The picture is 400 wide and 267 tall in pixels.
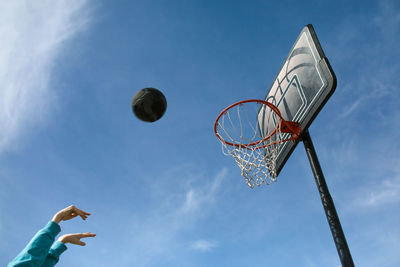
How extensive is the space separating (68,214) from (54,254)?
0.26 m

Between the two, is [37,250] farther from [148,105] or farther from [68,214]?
[148,105]

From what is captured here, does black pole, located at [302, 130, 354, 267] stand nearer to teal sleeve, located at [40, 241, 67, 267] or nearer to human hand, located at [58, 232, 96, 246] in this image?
human hand, located at [58, 232, 96, 246]

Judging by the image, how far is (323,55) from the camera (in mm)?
4859

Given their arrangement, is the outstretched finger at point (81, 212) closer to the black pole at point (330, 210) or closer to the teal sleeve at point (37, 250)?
the teal sleeve at point (37, 250)

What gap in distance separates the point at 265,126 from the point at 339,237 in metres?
2.49

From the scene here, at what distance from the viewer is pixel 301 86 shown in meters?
5.34

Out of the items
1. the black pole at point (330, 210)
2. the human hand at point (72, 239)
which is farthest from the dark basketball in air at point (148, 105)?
the human hand at point (72, 239)

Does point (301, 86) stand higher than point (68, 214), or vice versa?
point (301, 86)

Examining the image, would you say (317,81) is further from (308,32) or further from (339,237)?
(339,237)

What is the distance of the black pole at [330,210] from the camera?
12.0 feet

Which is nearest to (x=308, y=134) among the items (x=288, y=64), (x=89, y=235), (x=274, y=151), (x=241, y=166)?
(x=274, y=151)

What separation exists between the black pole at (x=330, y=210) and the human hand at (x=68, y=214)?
286 centimetres

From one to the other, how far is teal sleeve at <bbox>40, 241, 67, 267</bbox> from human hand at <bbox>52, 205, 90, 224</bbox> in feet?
0.50

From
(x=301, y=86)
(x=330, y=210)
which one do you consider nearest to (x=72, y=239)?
(x=330, y=210)
